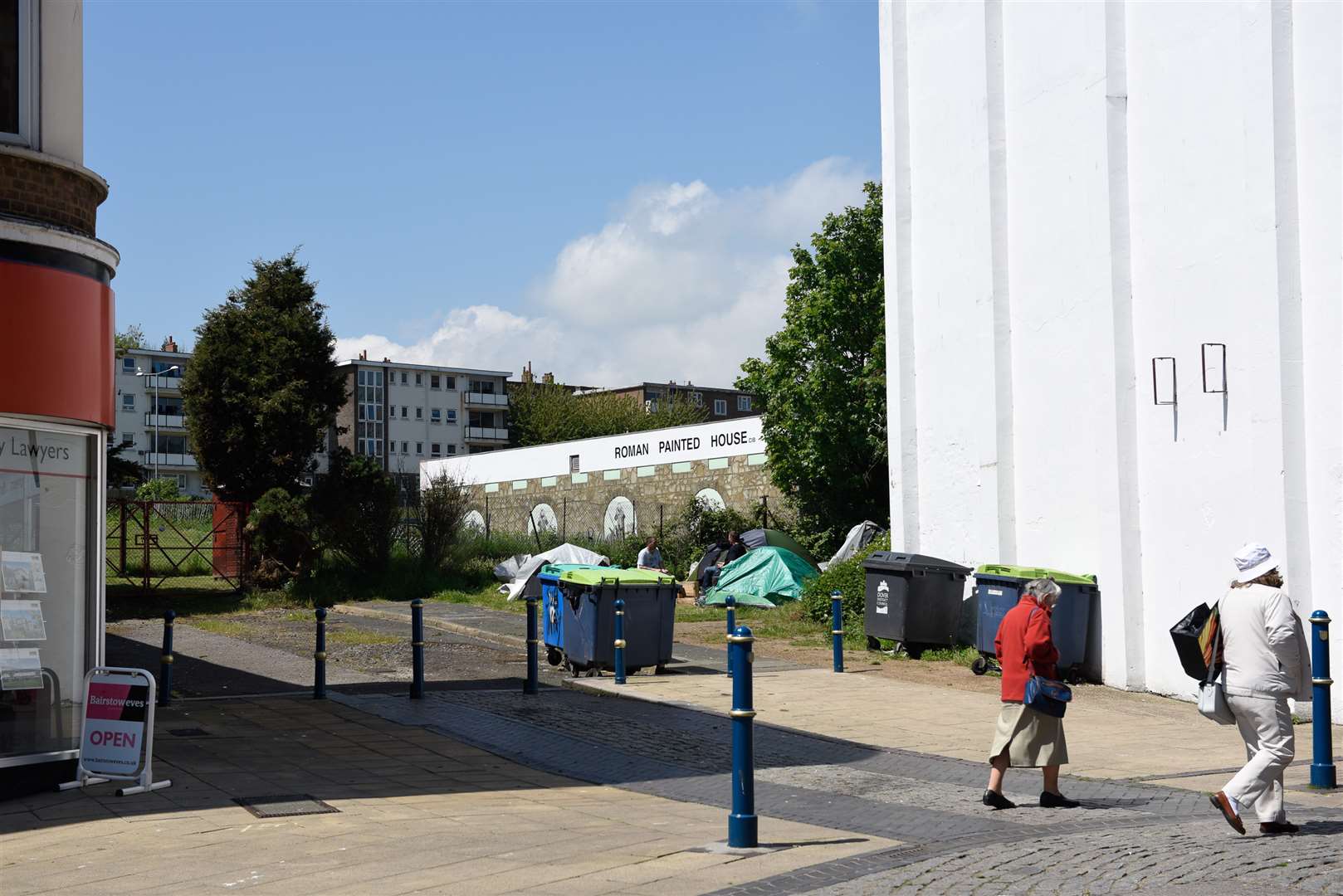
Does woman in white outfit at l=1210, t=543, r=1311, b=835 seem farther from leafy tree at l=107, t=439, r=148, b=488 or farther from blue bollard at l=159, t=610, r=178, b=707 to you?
leafy tree at l=107, t=439, r=148, b=488

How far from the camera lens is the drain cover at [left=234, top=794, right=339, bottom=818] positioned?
28.1 ft

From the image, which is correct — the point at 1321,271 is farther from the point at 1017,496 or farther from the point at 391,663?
the point at 391,663

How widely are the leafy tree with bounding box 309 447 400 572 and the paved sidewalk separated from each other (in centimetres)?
1682

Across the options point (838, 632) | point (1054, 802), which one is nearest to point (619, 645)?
point (838, 632)

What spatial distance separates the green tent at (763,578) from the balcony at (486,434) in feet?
251

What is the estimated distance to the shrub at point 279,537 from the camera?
87.6 feet

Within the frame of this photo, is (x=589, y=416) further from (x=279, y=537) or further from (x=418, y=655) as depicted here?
(x=418, y=655)

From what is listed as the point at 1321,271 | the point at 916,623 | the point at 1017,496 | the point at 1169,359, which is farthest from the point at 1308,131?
the point at 916,623

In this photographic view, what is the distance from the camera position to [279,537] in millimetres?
27094

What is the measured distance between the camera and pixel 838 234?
136 ft

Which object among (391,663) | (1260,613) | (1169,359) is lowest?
(391,663)

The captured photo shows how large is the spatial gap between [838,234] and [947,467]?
23.2m

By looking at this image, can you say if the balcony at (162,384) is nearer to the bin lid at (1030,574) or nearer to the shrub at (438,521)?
the shrub at (438,521)

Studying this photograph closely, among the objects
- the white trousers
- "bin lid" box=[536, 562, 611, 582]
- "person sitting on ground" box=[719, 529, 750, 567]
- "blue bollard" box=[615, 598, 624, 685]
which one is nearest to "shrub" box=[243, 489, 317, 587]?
"person sitting on ground" box=[719, 529, 750, 567]
